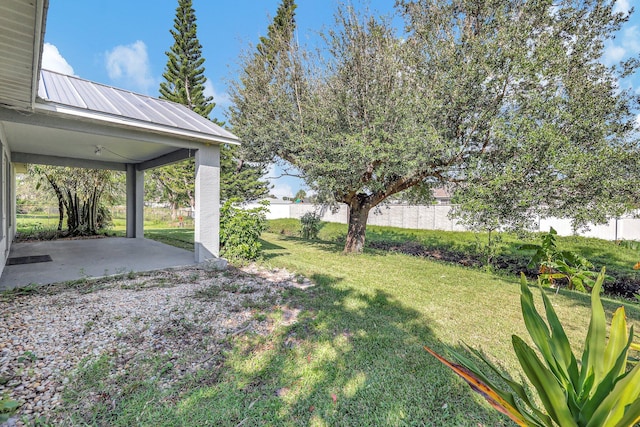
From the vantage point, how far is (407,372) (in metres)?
2.74

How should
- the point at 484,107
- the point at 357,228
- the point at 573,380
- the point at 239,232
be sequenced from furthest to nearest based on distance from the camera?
the point at 357,228, the point at 239,232, the point at 484,107, the point at 573,380

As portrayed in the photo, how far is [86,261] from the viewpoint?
6668 mm

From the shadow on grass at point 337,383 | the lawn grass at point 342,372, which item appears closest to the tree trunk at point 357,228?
the lawn grass at point 342,372

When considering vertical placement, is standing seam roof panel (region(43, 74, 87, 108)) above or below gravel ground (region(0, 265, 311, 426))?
above

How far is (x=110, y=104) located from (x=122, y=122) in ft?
2.60

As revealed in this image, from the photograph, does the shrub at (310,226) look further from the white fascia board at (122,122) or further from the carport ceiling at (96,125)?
the white fascia board at (122,122)

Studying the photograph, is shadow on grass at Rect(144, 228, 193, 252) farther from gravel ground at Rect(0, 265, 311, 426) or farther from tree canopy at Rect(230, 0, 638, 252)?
tree canopy at Rect(230, 0, 638, 252)

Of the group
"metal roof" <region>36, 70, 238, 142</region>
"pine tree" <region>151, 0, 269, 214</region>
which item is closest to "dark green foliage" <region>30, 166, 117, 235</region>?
"metal roof" <region>36, 70, 238, 142</region>

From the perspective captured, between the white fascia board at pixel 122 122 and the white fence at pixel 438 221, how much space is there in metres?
2.38

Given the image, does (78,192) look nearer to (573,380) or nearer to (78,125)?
(78,125)

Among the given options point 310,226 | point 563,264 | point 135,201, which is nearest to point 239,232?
point 135,201

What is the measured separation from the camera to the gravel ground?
8.11 feet

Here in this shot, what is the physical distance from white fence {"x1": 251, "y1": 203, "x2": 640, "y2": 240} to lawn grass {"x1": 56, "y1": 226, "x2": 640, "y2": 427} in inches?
155

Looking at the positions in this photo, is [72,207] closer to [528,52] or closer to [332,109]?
[332,109]
